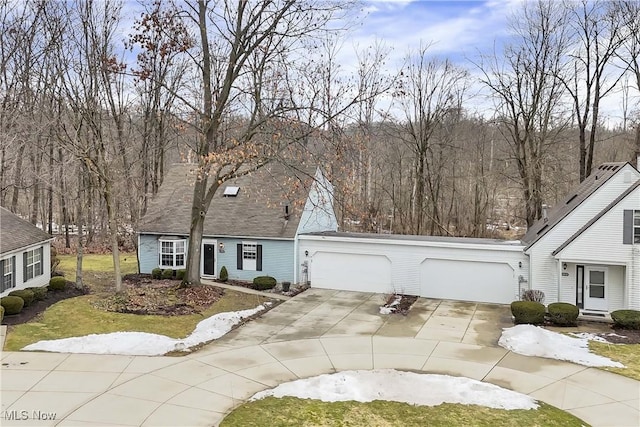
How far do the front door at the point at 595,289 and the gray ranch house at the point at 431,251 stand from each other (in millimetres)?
33

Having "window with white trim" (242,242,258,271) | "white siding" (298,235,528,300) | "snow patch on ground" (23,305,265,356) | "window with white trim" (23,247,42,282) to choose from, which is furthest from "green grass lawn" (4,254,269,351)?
"white siding" (298,235,528,300)

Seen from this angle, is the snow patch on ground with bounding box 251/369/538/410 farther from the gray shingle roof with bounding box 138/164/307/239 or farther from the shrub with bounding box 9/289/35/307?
the gray shingle roof with bounding box 138/164/307/239

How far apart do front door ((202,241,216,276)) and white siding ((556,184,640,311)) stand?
1546 cm

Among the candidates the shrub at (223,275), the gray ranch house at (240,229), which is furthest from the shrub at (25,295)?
the shrub at (223,275)

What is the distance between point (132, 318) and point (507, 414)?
1219 cm

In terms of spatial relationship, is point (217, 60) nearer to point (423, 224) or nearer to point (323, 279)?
point (323, 279)

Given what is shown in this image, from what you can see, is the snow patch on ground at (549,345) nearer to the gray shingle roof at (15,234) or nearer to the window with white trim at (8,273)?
the window with white trim at (8,273)

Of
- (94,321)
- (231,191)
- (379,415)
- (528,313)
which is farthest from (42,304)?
(528,313)

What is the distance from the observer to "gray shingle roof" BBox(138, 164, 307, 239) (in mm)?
23719

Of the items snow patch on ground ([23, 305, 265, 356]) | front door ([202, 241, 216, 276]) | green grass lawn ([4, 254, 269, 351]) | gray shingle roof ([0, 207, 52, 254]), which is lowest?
snow patch on ground ([23, 305, 265, 356])

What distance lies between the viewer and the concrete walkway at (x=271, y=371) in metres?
9.91

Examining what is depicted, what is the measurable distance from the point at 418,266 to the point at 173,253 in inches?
474

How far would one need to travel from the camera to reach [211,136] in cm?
A: 1956

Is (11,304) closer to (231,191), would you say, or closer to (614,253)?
(231,191)
